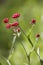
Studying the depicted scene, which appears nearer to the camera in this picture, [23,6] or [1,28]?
[1,28]

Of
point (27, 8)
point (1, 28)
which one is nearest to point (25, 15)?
point (27, 8)

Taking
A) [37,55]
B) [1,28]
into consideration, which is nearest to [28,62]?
[37,55]

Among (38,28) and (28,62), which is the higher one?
(28,62)

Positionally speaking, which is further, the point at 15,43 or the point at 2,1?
the point at 2,1

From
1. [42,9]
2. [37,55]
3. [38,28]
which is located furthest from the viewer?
[42,9]

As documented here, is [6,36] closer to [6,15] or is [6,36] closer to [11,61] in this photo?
[6,15]

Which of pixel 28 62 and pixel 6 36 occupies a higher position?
pixel 28 62

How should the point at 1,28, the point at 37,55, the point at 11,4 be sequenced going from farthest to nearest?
the point at 11,4, the point at 1,28, the point at 37,55

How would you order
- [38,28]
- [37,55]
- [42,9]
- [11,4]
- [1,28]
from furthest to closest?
1. [11,4]
2. [42,9]
3. [1,28]
4. [38,28]
5. [37,55]

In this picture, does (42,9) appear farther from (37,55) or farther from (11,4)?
(37,55)

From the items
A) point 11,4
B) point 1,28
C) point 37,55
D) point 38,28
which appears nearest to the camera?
point 37,55
